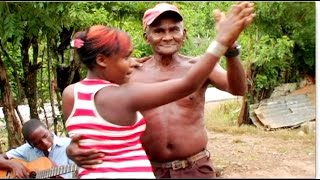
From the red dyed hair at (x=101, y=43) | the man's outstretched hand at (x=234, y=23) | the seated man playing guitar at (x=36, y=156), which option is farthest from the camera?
the seated man playing guitar at (x=36, y=156)

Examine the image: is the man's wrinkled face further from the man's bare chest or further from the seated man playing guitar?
the seated man playing guitar

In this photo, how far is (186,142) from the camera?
2.15 meters

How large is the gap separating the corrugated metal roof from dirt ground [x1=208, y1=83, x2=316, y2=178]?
435 mm

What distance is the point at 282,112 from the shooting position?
9930 millimetres

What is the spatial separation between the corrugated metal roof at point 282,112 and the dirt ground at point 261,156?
0.44 metres

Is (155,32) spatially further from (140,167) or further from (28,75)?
(28,75)

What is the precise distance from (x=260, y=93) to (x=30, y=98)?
19.1 feet

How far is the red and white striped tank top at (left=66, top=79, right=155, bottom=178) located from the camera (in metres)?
1.39

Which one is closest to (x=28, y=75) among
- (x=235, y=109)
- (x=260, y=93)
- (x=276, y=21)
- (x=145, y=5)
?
(x=145, y=5)

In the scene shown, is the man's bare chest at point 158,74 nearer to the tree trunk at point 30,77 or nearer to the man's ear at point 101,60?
the man's ear at point 101,60

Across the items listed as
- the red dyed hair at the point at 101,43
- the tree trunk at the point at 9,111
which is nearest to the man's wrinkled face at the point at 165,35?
the red dyed hair at the point at 101,43

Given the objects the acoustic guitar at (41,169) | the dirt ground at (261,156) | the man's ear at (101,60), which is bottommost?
the dirt ground at (261,156)

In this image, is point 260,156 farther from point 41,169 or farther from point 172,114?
point 172,114

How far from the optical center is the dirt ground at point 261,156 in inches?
267
